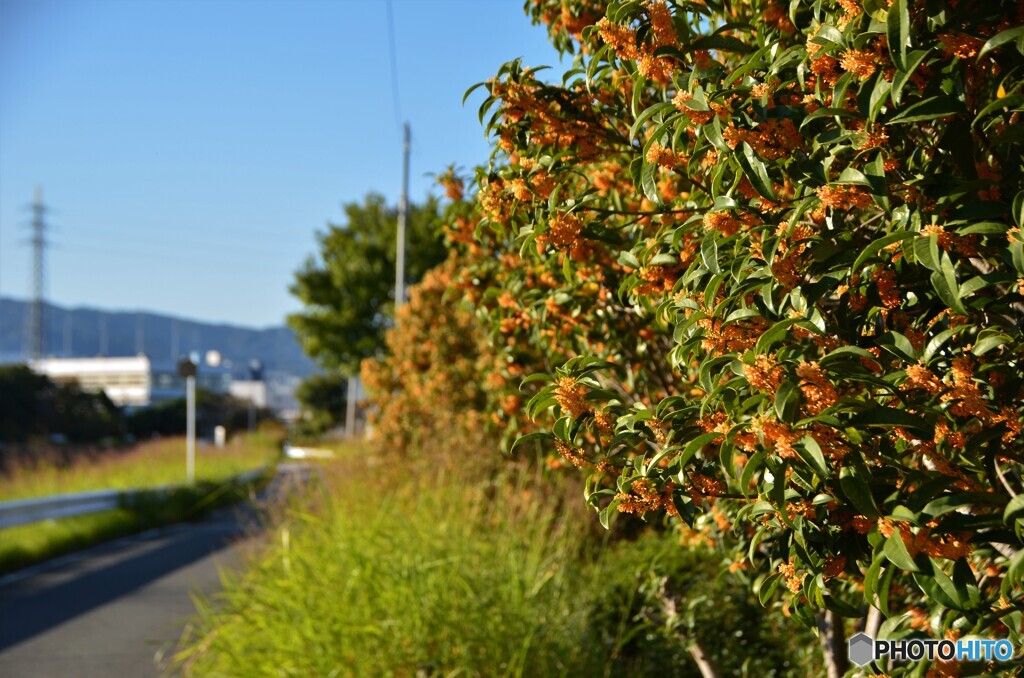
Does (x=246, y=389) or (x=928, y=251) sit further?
(x=246, y=389)

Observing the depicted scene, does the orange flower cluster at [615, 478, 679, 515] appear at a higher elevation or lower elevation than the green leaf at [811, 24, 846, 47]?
lower

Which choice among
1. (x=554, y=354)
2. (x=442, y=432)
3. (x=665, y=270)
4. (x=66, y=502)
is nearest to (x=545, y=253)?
(x=665, y=270)

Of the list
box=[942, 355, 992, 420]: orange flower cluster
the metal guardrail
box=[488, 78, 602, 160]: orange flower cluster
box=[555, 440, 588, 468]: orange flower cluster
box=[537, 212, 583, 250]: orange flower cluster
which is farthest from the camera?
the metal guardrail

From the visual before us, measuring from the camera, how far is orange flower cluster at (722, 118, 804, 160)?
1895 millimetres

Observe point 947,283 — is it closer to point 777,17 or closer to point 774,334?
point 774,334

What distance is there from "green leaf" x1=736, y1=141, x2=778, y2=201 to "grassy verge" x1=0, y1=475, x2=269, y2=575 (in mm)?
6670

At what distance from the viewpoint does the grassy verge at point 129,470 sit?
14242 mm

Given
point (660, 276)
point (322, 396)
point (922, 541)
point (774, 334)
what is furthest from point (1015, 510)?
point (322, 396)

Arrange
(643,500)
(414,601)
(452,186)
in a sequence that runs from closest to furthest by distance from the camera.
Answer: (643,500), (452,186), (414,601)

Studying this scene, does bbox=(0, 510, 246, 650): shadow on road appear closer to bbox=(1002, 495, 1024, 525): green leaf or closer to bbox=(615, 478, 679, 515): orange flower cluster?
bbox=(615, 478, 679, 515): orange flower cluster

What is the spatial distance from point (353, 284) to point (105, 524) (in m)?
17.8

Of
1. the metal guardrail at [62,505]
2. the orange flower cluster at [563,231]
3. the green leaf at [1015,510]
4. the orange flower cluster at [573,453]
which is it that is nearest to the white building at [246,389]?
the metal guardrail at [62,505]

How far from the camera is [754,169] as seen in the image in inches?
72.4

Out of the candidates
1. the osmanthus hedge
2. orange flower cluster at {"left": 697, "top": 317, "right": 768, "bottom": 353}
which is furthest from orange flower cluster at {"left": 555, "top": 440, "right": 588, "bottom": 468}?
orange flower cluster at {"left": 697, "top": 317, "right": 768, "bottom": 353}
